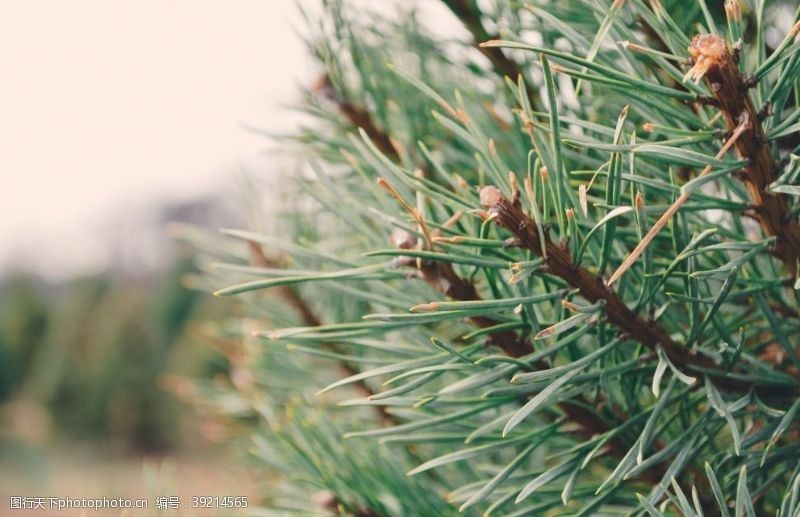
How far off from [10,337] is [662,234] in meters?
7.27

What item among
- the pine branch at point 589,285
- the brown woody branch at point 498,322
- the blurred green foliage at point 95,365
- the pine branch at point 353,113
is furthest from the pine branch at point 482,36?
the blurred green foliage at point 95,365

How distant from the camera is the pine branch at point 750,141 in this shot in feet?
0.84

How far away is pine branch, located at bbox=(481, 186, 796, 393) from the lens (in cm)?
28

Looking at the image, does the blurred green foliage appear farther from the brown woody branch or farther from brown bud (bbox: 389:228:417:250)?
brown bud (bbox: 389:228:417:250)

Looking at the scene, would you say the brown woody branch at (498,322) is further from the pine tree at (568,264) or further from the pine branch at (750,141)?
the pine branch at (750,141)

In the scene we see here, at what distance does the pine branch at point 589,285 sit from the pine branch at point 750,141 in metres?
0.06

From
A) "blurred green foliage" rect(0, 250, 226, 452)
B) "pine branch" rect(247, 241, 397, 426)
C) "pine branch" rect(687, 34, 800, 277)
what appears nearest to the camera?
"pine branch" rect(687, 34, 800, 277)

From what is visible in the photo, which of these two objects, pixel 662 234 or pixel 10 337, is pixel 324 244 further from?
pixel 10 337

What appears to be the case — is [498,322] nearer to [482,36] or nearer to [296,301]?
[482,36]

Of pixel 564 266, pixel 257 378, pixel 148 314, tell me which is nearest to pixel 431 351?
pixel 564 266

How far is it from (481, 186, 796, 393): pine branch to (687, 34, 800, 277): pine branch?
6 centimetres

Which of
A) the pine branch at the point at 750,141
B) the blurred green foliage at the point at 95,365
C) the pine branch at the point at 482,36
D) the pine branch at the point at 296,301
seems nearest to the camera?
the pine branch at the point at 750,141

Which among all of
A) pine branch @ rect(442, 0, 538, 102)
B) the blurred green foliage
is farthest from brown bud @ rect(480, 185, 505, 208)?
the blurred green foliage

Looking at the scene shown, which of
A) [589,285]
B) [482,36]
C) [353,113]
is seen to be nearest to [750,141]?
[589,285]
